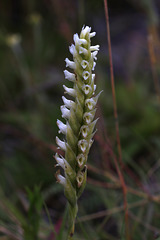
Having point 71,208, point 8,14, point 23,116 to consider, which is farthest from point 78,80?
point 8,14

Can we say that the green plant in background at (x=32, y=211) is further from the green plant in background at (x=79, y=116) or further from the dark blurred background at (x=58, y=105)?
the green plant in background at (x=79, y=116)

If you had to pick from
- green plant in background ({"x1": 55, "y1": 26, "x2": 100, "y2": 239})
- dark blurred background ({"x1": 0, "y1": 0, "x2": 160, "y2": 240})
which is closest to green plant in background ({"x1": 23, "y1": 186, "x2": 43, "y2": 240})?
dark blurred background ({"x1": 0, "y1": 0, "x2": 160, "y2": 240})

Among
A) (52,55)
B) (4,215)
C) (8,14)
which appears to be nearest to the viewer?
(4,215)

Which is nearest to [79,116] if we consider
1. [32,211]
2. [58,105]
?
[32,211]

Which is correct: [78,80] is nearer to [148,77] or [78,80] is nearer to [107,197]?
[107,197]

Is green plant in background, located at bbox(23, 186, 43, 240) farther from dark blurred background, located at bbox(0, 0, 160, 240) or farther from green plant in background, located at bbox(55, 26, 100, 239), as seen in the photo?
green plant in background, located at bbox(55, 26, 100, 239)

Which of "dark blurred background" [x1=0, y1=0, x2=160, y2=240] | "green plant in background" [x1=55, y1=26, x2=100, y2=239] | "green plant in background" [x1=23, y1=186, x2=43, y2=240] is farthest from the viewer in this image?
"dark blurred background" [x1=0, y1=0, x2=160, y2=240]

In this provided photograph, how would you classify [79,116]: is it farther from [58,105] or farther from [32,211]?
[58,105]

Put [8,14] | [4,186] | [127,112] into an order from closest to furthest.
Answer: [4,186]
[127,112]
[8,14]

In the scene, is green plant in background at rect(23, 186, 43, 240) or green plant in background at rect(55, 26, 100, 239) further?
green plant in background at rect(23, 186, 43, 240)

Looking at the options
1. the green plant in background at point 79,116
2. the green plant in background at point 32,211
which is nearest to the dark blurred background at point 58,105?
the green plant in background at point 32,211
